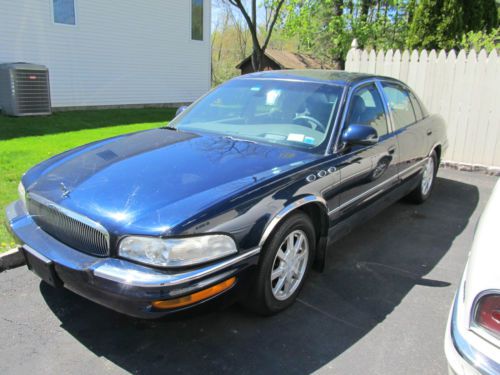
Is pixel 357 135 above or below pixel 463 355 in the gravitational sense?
above

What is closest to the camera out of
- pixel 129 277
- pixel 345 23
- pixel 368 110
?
pixel 129 277

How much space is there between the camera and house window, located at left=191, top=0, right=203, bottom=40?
640 inches

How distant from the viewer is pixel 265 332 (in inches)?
112

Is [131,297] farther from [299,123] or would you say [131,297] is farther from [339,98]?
[339,98]

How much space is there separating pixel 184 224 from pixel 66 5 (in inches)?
480

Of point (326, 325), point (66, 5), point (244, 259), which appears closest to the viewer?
point (244, 259)

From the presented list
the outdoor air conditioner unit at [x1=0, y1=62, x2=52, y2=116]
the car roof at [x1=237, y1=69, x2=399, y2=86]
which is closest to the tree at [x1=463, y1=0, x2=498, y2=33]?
the car roof at [x1=237, y1=69, x2=399, y2=86]

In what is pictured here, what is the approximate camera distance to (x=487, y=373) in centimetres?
172

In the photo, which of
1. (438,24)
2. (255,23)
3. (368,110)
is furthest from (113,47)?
(368,110)

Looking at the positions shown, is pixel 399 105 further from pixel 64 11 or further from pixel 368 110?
pixel 64 11

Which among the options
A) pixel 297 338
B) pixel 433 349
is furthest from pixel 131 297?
pixel 433 349

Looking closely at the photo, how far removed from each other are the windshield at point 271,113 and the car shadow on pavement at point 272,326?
1.23m

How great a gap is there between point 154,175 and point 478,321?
6.45 feet

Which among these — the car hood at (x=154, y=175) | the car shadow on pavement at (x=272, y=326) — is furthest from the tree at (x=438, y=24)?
the car hood at (x=154, y=175)
